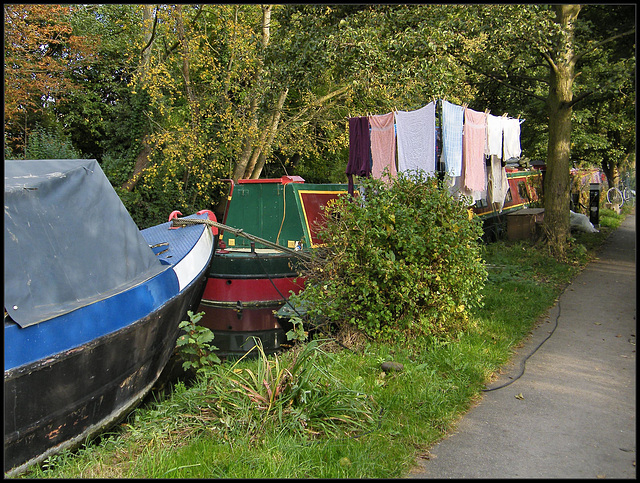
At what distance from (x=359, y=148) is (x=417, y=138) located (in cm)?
113

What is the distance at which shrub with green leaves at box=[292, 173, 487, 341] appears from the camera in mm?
4871

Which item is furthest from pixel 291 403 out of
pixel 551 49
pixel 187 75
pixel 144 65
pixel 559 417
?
pixel 187 75

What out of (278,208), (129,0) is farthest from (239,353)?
(129,0)

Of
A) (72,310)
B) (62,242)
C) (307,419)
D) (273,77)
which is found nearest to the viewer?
(307,419)

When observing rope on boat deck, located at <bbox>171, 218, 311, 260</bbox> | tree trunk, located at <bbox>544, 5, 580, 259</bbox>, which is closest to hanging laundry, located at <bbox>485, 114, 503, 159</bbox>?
tree trunk, located at <bbox>544, 5, 580, 259</bbox>

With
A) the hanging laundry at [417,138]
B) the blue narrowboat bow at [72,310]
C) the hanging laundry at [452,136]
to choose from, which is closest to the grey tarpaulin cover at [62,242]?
the blue narrowboat bow at [72,310]

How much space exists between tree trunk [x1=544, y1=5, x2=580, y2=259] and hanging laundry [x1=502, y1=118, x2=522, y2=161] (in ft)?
2.57

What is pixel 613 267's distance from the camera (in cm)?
972

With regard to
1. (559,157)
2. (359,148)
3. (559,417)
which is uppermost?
(359,148)

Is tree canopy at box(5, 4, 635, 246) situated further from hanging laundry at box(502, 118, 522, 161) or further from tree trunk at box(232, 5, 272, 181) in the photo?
hanging laundry at box(502, 118, 522, 161)

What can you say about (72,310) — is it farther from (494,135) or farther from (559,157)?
(559,157)

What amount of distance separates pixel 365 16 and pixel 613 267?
6534 millimetres

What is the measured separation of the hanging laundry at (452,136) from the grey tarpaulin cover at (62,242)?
16.0 feet

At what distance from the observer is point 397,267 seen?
4719mm
